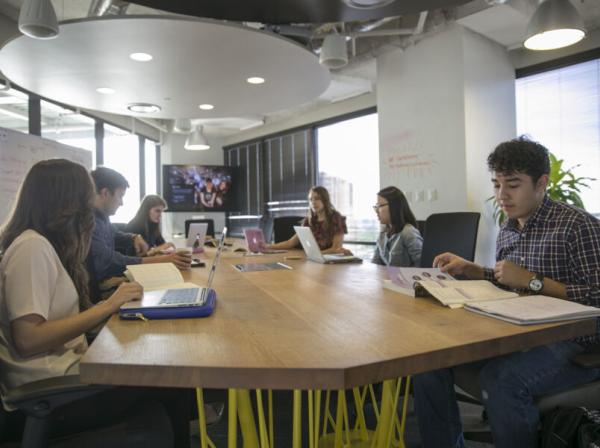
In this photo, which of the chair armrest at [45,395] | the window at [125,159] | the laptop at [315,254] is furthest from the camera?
the window at [125,159]

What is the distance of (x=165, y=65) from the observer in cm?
359

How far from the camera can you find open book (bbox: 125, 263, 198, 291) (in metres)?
1.74

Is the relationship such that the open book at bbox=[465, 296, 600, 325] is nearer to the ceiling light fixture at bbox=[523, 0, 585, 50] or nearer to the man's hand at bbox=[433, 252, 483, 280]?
the man's hand at bbox=[433, 252, 483, 280]

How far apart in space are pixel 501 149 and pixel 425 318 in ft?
2.87

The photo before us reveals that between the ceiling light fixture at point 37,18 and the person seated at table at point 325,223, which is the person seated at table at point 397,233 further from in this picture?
the ceiling light fixture at point 37,18

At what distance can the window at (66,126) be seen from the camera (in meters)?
5.30

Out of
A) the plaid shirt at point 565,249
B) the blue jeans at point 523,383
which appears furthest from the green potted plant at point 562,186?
the blue jeans at point 523,383

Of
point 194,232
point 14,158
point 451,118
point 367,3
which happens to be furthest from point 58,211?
point 451,118

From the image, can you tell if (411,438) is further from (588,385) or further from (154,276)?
(154,276)

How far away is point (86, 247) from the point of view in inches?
58.2

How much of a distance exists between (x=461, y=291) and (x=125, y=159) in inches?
289

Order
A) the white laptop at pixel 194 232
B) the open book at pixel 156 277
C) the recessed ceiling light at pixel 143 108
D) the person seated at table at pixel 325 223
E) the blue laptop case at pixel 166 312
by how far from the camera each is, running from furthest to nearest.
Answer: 1. the recessed ceiling light at pixel 143 108
2. the white laptop at pixel 194 232
3. the person seated at table at pixel 325 223
4. the open book at pixel 156 277
5. the blue laptop case at pixel 166 312

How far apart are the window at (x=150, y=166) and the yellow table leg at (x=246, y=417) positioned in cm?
762

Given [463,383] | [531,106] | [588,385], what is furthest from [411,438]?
[531,106]
